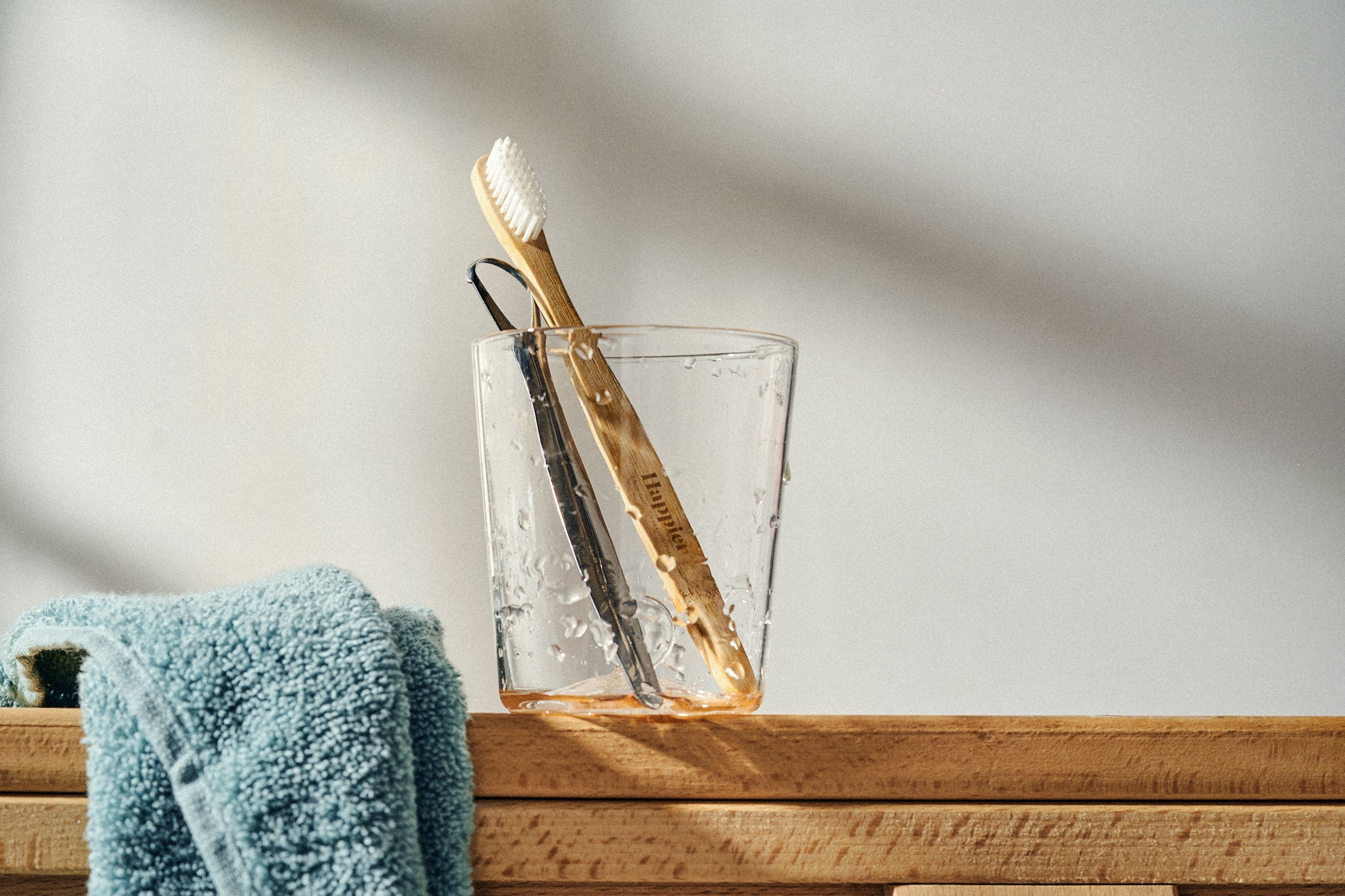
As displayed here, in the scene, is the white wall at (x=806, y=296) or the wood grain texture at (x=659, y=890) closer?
the wood grain texture at (x=659, y=890)

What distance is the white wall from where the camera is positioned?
63 centimetres

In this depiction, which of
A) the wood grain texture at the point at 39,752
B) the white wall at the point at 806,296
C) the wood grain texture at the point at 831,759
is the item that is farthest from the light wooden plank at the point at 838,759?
the white wall at the point at 806,296

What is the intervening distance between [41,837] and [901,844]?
30cm

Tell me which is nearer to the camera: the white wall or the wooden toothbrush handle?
the wooden toothbrush handle

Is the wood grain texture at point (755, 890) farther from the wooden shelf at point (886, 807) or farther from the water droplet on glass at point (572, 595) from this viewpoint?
the water droplet on glass at point (572, 595)

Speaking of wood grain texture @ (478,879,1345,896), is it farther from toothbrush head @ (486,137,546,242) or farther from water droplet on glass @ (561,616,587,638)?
toothbrush head @ (486,137,546,242)

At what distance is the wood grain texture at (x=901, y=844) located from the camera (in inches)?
13.4

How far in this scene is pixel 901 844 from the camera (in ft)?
1.13

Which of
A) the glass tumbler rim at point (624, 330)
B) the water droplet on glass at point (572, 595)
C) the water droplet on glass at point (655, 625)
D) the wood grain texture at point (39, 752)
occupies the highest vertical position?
the glass tumbler rim at point (624, 330)

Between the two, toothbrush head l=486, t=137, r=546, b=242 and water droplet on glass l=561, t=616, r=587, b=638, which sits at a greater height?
toothbrush head l=486, t=137, r=546, b=242

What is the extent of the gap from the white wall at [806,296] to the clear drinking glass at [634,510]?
26cm

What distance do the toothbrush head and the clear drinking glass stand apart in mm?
47

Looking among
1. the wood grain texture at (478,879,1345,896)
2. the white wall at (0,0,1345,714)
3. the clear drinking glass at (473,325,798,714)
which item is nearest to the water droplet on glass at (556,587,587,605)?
the clear drinking glass at (473,325,798,714)

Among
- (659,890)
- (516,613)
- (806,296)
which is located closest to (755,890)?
(659,890)
